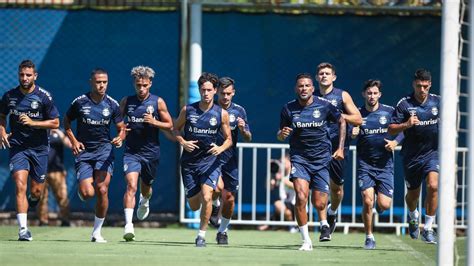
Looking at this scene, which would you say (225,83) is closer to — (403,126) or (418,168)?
(403,126)

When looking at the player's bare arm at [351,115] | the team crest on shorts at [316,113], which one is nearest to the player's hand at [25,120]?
the team crest on shorts at [316,113]

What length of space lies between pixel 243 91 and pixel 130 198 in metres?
6.30

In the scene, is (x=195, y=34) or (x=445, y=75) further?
(x=195, y=34)

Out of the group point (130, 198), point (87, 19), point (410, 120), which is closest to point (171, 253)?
point (130, 198)

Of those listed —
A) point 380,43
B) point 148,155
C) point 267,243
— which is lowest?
point 267,243

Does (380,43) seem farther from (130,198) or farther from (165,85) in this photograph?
(130,198)

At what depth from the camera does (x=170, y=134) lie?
16188mm

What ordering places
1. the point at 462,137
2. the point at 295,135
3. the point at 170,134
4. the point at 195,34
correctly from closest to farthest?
the point at 295,135
the point at 170,134
the point at 462,137
the point at 195,34

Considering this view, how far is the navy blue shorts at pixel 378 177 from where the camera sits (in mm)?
16094

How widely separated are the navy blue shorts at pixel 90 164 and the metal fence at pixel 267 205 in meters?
4.92

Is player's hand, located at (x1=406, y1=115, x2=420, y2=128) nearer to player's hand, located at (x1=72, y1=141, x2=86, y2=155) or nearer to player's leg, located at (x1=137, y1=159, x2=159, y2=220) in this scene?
player's leg, located at (x1=137, y1=159, x2=159, y2=220)

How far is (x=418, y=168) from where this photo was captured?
53.8 ft

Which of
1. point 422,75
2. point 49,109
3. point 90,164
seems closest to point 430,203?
point 422,75

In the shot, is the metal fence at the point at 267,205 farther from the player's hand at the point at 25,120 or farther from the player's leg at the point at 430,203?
the player's hand at the point at 25,120
